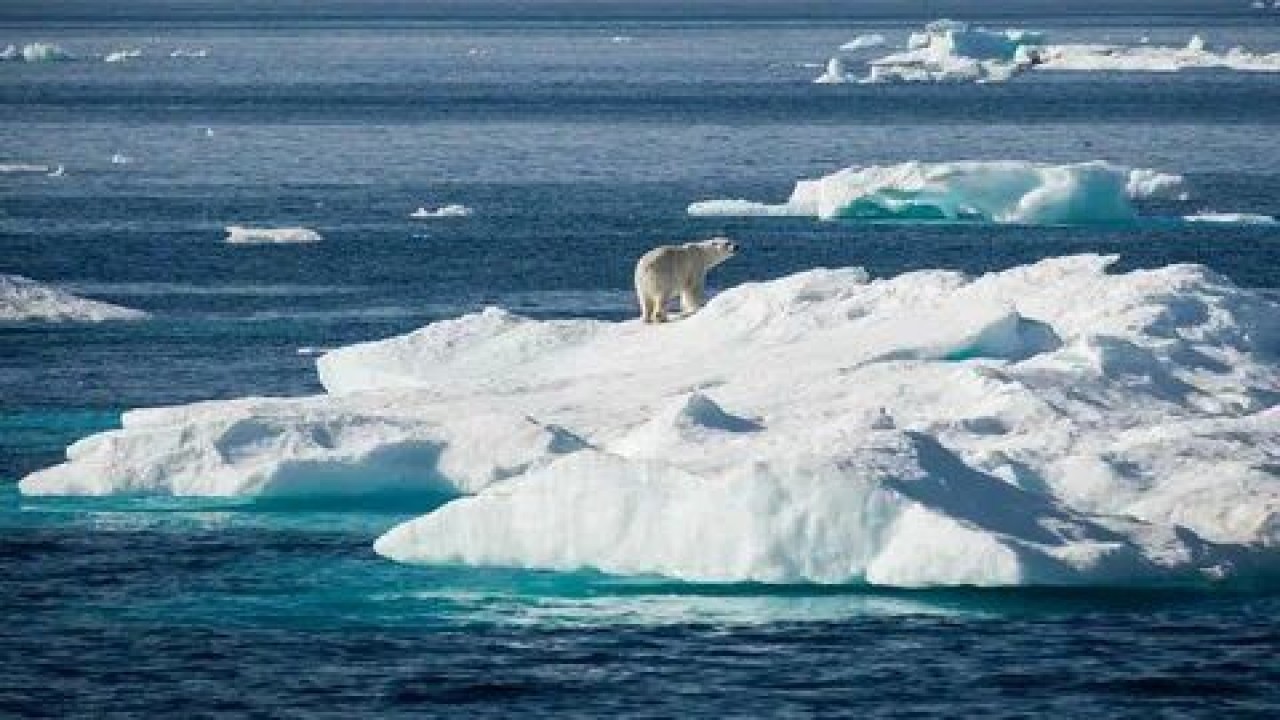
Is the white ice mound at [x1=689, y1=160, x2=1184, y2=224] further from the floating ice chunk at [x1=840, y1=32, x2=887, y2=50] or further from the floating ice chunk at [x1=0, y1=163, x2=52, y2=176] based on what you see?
the floating ice chunk at [x1=840, y1=32, x2=887, y2=50]

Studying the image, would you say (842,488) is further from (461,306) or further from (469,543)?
(461,306)

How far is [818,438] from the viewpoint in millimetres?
24594

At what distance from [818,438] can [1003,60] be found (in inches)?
4419

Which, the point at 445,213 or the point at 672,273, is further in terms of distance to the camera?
the point at 445,213

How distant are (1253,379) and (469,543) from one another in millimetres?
8187

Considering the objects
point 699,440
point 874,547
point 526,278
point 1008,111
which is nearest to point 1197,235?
point 526,278

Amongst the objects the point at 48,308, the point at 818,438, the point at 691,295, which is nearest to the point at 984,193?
the point at 48,308

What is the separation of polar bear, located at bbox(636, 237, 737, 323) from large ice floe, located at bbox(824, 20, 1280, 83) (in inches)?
3693

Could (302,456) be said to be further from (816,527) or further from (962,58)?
(962,58)

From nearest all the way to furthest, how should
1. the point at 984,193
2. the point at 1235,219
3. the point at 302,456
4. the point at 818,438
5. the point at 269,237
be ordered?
the point at 818,438, the point at 302,456, the point at 269,237, the point at 984,193, the point at 1235,219

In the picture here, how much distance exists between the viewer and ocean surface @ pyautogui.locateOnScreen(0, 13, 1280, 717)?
20.1m

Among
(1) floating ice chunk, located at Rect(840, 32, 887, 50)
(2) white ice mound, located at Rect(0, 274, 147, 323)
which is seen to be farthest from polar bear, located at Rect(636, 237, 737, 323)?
(1) floating ice chunk, located at Rect(840, 32, 887, 50)

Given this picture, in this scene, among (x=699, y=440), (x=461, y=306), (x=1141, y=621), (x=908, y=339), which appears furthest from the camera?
(x=461, y=306)

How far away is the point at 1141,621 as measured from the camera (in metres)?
21.5
